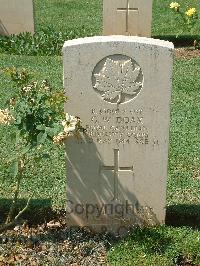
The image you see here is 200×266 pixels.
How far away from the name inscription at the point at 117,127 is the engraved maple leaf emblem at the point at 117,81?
0.35 ft

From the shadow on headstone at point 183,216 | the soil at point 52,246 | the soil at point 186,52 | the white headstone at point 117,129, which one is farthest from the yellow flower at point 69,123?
the soil at point 186,52

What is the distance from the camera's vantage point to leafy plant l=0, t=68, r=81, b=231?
3.63 m

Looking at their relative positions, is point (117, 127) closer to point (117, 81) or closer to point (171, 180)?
point (117, 81)

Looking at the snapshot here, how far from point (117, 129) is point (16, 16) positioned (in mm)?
6633

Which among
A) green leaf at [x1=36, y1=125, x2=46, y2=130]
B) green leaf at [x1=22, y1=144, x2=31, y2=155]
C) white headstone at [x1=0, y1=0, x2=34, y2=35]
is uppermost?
white headstone at [x1=0, y1=0, x2=34, y2=35]

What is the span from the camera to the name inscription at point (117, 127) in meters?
3.90

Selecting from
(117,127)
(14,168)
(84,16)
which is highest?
(84,16)

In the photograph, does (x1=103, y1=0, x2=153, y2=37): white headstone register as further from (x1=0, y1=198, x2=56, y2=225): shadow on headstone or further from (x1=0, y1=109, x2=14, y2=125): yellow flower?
(x1=0, y1=109, x2=14, y2=125): yellow flower

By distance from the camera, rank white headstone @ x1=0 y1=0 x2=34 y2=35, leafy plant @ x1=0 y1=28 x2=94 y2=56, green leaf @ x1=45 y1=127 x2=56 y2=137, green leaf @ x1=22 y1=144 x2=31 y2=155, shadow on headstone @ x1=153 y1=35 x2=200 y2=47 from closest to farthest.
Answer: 1. green leaf @ x1=45 y1=127 x2=56 y2=137
2. green leaf @ x1=22 y1=144 x2=31 y2=155
3. leafy plant @ x1=0 y1=28 x2=94 y2=56
4. white headstone @ x1=0 y1=0 x2=34 y2=35
5. shadow on headstone @ x1=153 y1=35 x2=200 y2=47

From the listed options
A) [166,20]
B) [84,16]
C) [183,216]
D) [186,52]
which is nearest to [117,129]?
[183,216]

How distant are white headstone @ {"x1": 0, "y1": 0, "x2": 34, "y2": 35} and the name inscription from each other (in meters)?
6.42

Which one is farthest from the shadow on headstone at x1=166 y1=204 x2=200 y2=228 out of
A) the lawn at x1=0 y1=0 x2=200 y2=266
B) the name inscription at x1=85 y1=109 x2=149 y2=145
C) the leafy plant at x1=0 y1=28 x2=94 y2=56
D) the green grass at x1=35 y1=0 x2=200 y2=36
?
the green grass at x1=35 y1=0 x2=200 y2=36

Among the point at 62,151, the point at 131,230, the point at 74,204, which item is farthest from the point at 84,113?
the point at 62,151

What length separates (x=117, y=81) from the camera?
3.82 m
